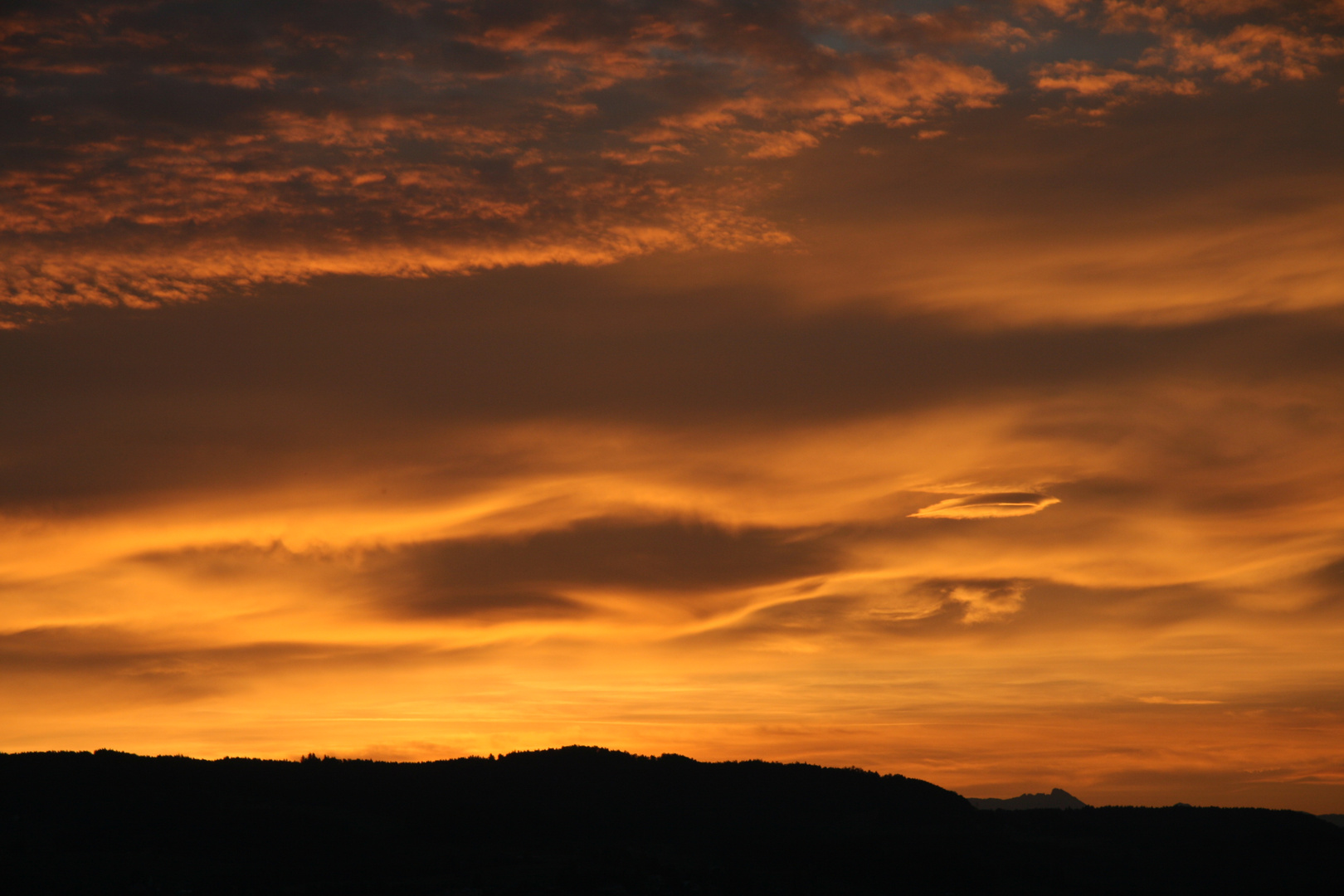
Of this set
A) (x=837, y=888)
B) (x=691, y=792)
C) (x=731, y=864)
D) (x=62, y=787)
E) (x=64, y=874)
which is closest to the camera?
(x=64, y=874)

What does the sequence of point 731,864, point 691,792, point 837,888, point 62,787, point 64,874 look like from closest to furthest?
point 64,874, point 837,888, point 731,864, point 62,787, point 691,792

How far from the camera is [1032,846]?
6494 centimetres

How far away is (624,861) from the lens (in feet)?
185

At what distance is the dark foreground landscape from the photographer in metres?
52.1

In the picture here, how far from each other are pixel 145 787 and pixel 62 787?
172 inches

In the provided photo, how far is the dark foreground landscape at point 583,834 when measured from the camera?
52.1 metres

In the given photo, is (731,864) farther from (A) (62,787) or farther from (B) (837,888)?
(A) (62,787)

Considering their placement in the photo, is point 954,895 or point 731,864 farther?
point 731,864

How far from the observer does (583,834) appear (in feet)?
212

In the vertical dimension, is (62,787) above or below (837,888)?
above

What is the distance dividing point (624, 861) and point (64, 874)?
81.3 feet

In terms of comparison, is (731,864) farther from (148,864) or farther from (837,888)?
(148,864)

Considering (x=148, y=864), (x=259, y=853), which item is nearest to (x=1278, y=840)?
(x=259, y=853)

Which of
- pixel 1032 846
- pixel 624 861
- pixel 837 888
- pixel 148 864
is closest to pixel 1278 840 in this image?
pixel 1032 846
